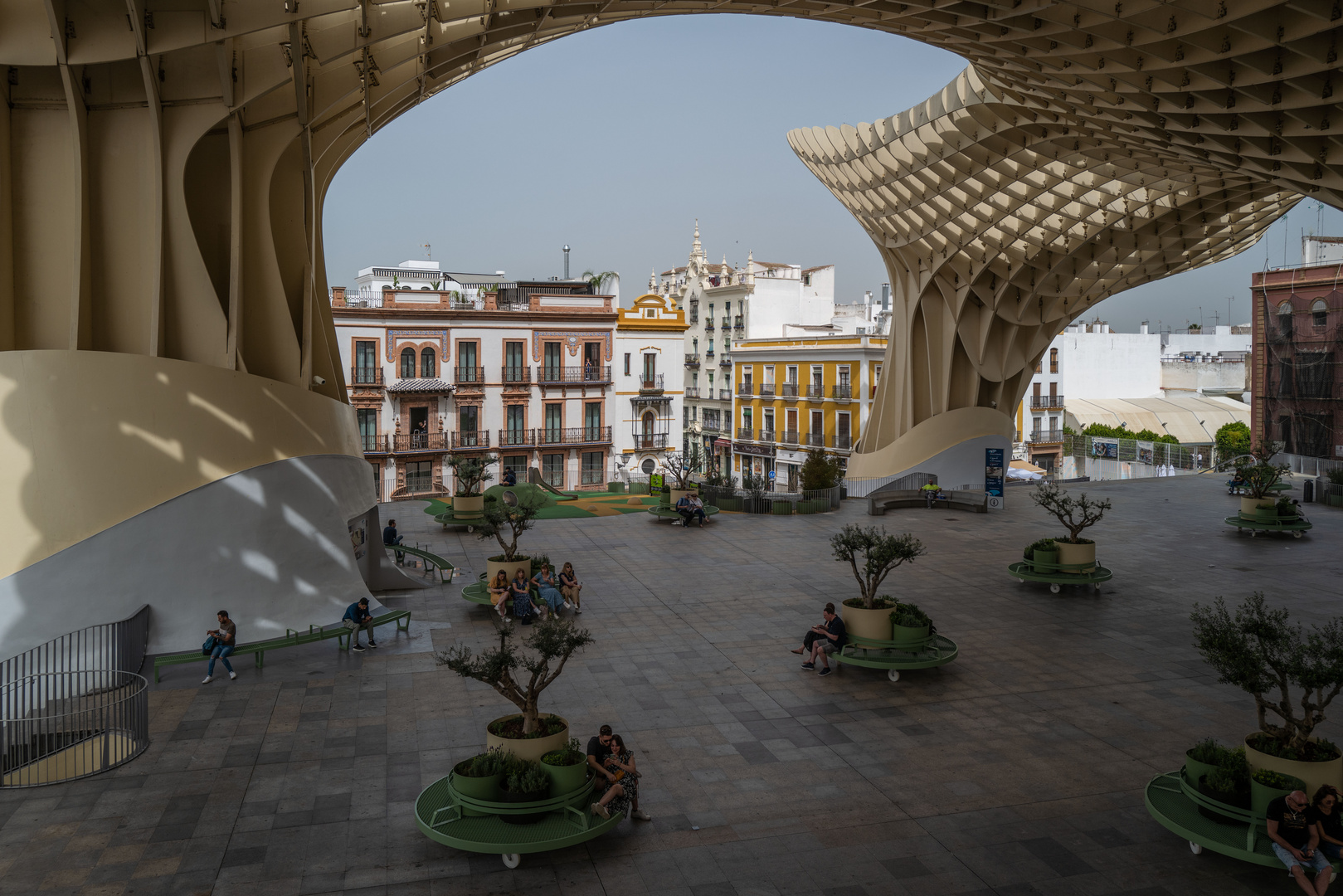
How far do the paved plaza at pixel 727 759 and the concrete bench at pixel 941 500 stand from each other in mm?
11974

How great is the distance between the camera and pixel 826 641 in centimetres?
1428

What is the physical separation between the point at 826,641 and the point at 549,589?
5.61m

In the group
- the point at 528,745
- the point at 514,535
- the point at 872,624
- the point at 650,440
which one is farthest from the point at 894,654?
the point at 650,440

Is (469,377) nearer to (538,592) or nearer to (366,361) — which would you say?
(366,361)

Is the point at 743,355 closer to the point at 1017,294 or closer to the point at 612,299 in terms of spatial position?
the point at 612,299

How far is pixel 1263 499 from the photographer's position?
2680cm

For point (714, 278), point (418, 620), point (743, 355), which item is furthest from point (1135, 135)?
point (714, 278)

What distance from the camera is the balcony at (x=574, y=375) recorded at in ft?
165

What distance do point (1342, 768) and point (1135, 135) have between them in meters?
18.5

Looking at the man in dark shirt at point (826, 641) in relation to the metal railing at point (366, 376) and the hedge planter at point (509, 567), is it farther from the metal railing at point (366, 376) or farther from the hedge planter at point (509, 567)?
the metal railing at point (366, 376)

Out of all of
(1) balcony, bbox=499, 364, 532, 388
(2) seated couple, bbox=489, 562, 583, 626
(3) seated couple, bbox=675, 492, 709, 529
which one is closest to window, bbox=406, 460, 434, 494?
(1) balcony, bbox=499, 364, 532, 388

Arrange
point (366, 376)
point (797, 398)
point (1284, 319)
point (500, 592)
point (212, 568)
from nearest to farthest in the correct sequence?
point (212, 568) < point (500, 592) < point (366, 376) < point (1284, 319) < point (797, 398)

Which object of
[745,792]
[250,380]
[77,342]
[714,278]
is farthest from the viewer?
[714,278]

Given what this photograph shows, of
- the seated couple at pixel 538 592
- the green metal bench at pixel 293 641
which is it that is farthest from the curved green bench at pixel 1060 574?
the green metal bench at pixel 293 641
